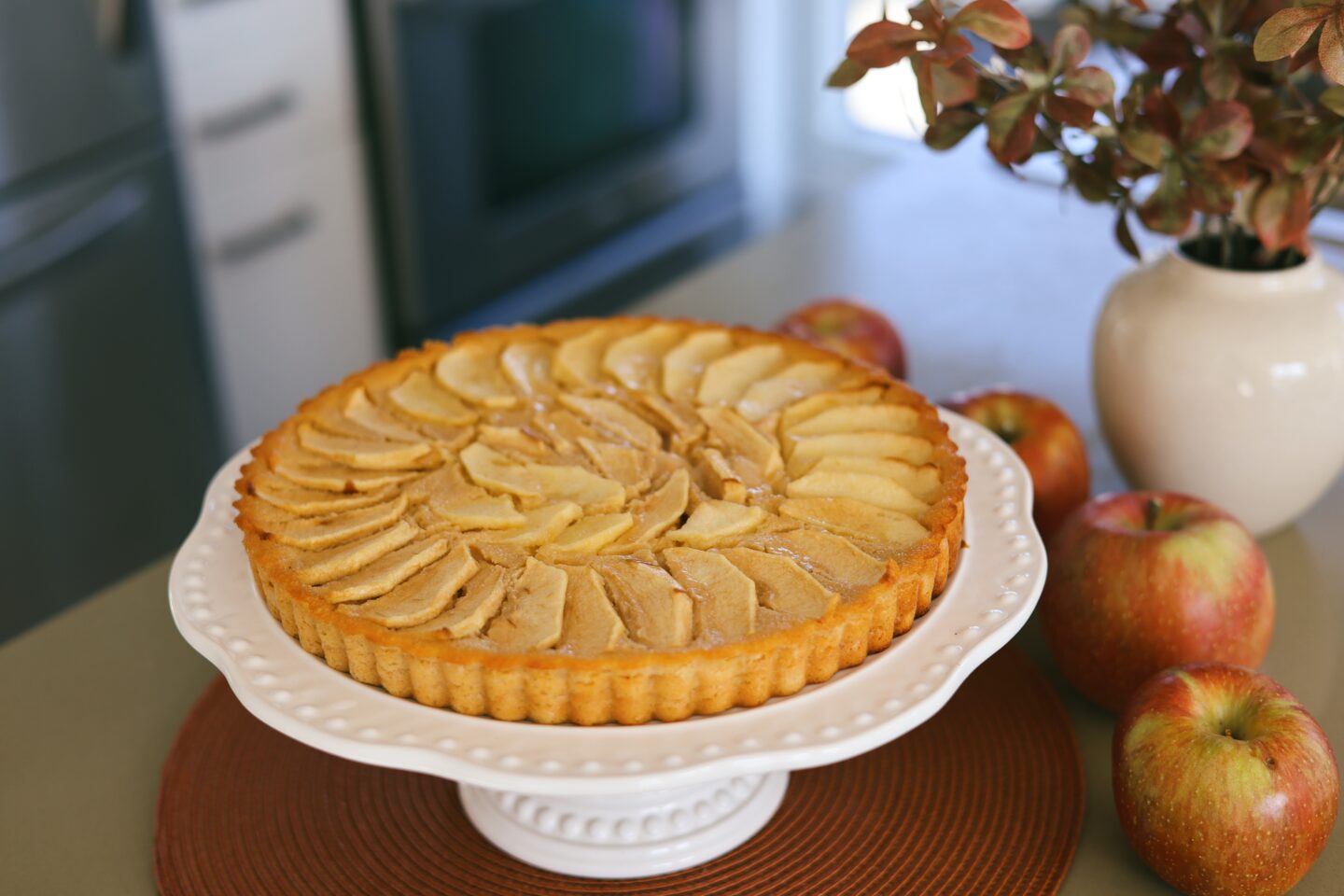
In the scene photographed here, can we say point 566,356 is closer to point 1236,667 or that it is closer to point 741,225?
point 1236,667

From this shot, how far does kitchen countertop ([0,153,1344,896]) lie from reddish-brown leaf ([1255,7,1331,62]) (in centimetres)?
48

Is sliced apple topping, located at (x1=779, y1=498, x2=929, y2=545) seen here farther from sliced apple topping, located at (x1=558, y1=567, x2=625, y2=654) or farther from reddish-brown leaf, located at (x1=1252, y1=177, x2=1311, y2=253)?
reddish-brown leaf, located at (x1=1252, y1=177, x2=1311, y2=253)

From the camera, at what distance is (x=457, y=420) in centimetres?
112

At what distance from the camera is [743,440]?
42.6 inches

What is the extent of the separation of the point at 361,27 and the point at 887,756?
2.09m

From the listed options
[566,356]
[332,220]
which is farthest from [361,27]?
[566,356]

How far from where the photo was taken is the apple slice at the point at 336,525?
0.95 metres

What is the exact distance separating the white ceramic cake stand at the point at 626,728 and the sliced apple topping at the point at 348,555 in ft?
0.13

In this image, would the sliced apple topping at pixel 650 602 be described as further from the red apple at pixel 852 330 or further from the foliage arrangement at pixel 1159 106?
the red apple at pixel 852 330

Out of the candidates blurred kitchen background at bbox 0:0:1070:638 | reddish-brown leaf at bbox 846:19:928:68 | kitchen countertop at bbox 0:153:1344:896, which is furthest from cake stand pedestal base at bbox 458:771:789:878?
blurred kitchen background at bbox 0:0:1070:638

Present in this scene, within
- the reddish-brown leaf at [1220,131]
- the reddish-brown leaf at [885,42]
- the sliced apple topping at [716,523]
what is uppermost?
the reddish-brown leaf at [885,42]

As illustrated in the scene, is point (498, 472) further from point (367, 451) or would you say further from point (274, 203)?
point (274, 203)

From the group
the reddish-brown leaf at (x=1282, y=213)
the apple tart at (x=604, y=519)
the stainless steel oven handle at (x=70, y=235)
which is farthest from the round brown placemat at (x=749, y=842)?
the stainless steel oven handle at (x=70, y=235)

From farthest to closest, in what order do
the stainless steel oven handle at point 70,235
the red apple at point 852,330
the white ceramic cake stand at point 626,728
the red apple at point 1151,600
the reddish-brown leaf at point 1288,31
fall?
1. the stainless steel oven handle at point 70,235
2. the red apple at point 852,330
3. the red apple at point 1151,600
4. the reddish-brown leaf at point 1288,31
5. the white ceramic cake stand at point 626,728
